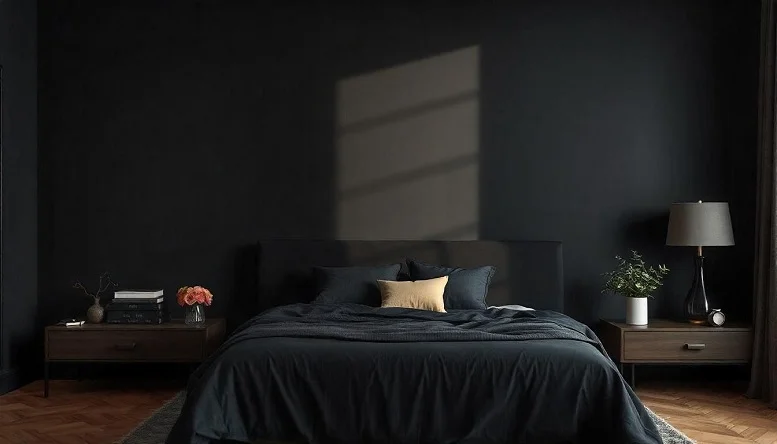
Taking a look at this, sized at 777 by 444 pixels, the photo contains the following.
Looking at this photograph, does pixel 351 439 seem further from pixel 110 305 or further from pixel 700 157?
pixel 700 157

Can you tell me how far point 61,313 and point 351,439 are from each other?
3.31 meters

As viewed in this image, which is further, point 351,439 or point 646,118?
point 646,118

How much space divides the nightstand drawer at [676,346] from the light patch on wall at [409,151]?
4.73ft

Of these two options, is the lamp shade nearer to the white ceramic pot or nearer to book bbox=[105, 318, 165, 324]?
the white ceramic pot

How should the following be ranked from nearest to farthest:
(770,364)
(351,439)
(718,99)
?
(351,439)
(770,364)
(718,99)

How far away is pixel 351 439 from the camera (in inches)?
160

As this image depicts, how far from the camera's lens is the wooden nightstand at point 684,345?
5.74 meters

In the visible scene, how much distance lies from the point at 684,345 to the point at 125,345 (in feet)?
12.8

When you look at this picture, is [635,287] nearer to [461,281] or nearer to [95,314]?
[461,281]

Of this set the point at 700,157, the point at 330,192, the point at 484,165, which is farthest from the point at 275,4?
the point at 700,157

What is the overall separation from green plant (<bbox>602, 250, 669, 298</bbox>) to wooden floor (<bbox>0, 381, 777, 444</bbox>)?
0.73 meters

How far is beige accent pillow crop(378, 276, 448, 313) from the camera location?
555cm

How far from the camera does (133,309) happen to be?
5.92 meters

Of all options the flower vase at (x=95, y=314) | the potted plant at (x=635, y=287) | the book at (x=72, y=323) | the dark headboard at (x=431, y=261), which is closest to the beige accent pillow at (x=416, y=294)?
the dark headboard at (x=431, y=261)
